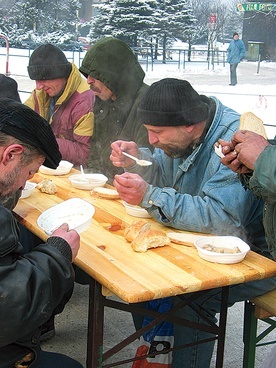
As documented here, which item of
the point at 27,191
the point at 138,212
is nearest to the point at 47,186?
the point at 27,191

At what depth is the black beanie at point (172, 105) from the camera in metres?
2.35

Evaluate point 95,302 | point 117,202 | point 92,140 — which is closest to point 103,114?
point 92,140

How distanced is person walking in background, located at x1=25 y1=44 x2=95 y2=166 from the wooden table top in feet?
5.12

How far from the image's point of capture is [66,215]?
7.55ft

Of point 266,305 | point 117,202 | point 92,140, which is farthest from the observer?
point 92,140

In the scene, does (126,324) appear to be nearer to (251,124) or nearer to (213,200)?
(213,200)

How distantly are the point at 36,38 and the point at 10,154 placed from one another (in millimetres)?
2888

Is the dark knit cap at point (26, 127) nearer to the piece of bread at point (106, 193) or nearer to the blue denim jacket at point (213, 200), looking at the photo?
the blue denim jacket at point (213, 200)

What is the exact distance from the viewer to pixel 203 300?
236cm

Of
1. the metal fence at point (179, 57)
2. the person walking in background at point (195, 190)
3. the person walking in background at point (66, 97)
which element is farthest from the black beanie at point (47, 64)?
the person walking in background at point (195, 190)

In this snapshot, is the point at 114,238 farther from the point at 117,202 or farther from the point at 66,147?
the point at 66,147

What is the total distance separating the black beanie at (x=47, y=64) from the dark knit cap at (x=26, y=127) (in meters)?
2.18

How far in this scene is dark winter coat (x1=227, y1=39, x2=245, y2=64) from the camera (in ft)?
9.95

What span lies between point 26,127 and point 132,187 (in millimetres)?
676
